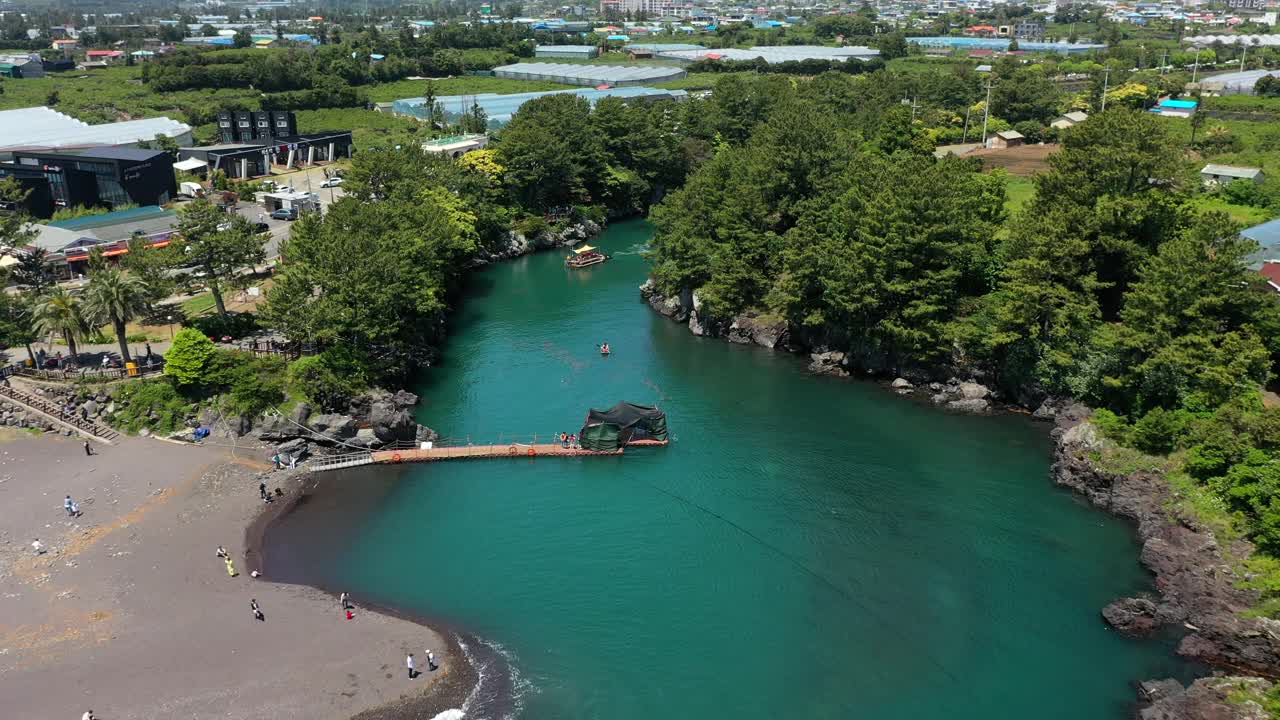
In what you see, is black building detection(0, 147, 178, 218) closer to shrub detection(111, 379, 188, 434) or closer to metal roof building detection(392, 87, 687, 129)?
shrub detection(111, 379, 188, 434)

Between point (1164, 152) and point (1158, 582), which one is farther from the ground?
point (1164, 152)

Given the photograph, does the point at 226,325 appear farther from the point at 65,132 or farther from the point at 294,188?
the point at 65,132

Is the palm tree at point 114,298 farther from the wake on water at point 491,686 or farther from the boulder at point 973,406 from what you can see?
the boulder at point 973,406

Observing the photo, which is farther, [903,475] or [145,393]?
[145,393]

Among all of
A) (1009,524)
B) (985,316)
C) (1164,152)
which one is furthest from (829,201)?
(1009,524)

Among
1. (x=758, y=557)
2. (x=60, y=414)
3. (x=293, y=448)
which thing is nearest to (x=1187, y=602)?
(x=758, y=557)

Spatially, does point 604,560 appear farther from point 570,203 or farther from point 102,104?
point 102,104
